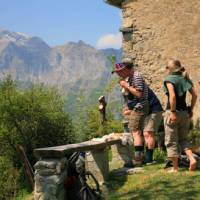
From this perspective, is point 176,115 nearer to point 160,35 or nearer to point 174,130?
point 174,130

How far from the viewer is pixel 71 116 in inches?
859

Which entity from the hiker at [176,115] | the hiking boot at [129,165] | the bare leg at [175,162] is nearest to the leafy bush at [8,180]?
the hiking boot at [129,165]

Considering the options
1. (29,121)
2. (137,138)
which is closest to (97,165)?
(137,138)

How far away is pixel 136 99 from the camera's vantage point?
330 inches

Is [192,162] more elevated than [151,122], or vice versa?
[151,122]

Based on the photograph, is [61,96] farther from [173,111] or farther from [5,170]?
[173,111]

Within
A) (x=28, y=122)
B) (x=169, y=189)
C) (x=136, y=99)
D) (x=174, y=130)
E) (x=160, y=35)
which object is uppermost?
(x=160, y=35)

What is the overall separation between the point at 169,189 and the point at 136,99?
208 cm

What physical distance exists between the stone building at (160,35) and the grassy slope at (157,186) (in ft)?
14.2

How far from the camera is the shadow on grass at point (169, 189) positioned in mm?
6504

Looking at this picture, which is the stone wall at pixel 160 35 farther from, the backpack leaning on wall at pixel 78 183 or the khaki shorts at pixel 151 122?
the backpack leaning on wall at pixel 78 183

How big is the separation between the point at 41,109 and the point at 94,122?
2723 millimetres

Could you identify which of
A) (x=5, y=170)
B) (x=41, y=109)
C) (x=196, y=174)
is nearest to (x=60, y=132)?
(x=41, y=109)

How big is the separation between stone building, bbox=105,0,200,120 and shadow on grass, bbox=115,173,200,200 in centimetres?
466
